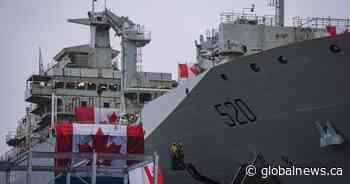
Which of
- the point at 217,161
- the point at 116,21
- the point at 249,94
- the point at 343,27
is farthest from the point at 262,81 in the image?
the point at 116,21

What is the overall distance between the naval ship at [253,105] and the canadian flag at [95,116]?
121cm

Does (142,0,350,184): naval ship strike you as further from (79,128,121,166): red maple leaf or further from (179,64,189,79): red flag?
(79,128,121,166): red maple leaf

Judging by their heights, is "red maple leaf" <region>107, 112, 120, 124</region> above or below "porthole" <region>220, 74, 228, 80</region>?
below

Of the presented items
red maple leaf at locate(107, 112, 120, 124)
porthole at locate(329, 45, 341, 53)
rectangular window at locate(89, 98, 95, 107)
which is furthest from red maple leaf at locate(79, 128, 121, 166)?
rectangular window at locate(89, 98, 95, 107)

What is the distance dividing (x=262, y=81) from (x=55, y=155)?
20.6 ft

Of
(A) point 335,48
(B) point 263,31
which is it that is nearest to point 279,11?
(B) point 263,31

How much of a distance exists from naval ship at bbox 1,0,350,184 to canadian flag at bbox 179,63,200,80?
1.22 feet

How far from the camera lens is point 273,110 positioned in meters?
21.6

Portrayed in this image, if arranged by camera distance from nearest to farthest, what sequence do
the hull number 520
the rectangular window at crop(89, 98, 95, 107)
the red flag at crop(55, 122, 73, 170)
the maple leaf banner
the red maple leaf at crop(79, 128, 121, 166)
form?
the hull number 520 → the red flag at crop(55, 122, 73, 170) → the red maple leaf at crop(79, 128, 121, 166) → the maple leaf banner → the rectangular window at crop(89, 98, 95, 107)

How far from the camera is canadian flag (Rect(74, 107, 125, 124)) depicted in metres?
30.9

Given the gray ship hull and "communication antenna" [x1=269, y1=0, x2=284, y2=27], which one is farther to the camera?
"communication antenna" [x1=269, y1=0, x2=284, y2=27]

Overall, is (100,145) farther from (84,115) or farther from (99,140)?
(84,115)

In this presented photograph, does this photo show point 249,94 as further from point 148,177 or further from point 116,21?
point 116,21

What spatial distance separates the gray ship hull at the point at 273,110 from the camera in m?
20.0
